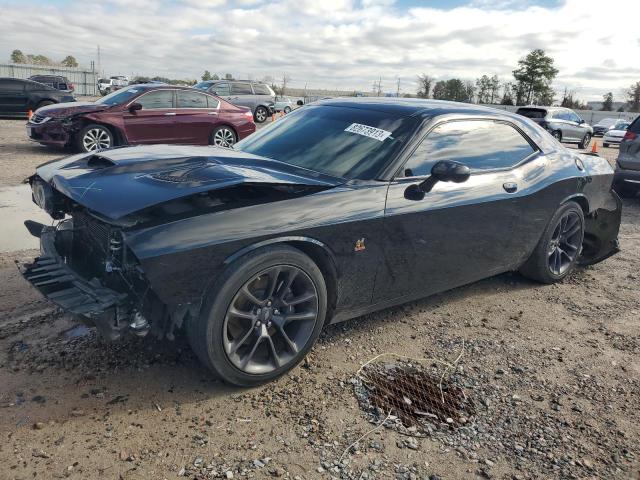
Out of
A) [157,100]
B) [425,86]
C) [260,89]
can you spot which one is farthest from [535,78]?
[157,100]

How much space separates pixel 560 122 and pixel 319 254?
20.2 m

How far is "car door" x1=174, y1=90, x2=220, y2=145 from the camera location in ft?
36.4

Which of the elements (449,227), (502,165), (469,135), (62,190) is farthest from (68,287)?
(502,165)

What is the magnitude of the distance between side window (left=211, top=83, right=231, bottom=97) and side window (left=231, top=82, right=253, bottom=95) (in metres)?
0.34

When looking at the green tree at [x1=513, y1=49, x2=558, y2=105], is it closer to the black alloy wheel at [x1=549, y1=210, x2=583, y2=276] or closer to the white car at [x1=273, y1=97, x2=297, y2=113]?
the white car at [x1=273, y1=97, x2=297, y2=113]

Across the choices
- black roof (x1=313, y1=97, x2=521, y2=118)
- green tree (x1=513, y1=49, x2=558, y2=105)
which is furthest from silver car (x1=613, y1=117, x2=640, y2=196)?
green tree (x1=513, y1=49, x2=558, y2=105)

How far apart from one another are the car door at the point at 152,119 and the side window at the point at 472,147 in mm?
8124

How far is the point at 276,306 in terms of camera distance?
2.95 m

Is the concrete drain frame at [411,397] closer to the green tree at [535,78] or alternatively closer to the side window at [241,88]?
the side window at [241,88]

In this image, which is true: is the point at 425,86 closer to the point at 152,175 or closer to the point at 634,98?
the point at 634,98

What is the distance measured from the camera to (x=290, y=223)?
9.38ft

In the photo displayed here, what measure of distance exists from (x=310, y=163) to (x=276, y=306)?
1089mm

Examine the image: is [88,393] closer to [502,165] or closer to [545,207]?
[502,165]

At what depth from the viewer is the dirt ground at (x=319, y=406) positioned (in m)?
2.38
